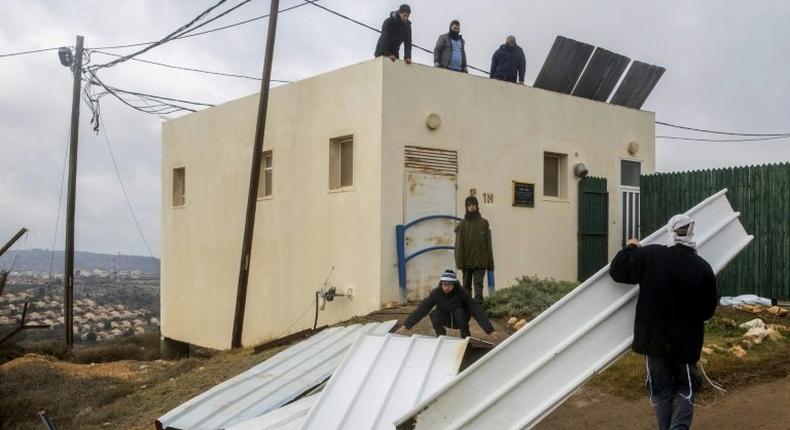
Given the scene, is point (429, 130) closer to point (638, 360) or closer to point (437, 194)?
point (437, 194)

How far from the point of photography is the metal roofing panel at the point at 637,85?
57.1ft

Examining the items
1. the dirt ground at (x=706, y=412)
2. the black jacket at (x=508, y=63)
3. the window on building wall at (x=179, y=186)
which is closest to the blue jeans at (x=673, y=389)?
the dirt ground at (x=706, y=412)

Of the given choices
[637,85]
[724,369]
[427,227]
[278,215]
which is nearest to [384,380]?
[724,369]

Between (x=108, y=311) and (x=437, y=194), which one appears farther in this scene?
(x=108, y=311)

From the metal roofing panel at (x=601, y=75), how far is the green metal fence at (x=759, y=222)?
9.48 ft

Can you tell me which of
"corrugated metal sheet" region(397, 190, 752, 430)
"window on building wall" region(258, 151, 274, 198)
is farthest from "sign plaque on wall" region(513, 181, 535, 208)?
"corrugated metal sheet" region(397, 190, 752, 430)

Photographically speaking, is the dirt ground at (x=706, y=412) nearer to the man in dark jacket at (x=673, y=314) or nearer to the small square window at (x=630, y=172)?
the man in dark jacket at (x=673, y=314)

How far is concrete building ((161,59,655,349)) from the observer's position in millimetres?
13547

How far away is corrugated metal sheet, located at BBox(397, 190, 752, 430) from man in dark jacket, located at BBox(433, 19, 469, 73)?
8730 mm

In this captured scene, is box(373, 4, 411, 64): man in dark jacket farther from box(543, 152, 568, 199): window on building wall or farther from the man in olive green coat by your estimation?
box(543, 152, 568, 199): window on building wall

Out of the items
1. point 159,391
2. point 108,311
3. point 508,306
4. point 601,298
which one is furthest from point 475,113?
point 108,311

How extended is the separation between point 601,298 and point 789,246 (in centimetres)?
866

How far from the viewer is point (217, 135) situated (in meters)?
18.1

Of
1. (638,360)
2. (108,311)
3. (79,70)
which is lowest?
(108,311)
